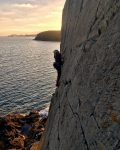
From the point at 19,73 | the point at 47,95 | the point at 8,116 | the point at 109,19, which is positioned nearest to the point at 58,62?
the point at 109,19

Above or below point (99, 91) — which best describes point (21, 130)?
below

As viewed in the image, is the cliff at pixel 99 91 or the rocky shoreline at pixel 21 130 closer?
the cliff at pixel 99 91

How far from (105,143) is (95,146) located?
56 cm

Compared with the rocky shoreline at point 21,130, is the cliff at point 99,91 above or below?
above

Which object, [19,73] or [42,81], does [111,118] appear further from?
[19,73]

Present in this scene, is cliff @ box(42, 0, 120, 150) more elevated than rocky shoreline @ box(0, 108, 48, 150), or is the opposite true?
cliff @ box(42, 0, 120, 150)

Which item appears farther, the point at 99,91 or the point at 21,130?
the point at 21,130

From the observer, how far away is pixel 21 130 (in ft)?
147

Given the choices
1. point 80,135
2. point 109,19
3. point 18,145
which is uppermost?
point 109,19

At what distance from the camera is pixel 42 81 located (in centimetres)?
7438

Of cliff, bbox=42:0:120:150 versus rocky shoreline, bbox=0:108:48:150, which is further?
rocky shoreline, bbox=0:108:48:150

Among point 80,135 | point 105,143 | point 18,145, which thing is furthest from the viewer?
point 18,145

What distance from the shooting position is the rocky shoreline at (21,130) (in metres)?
36.9

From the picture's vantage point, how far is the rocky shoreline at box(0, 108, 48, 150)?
36906 mm
